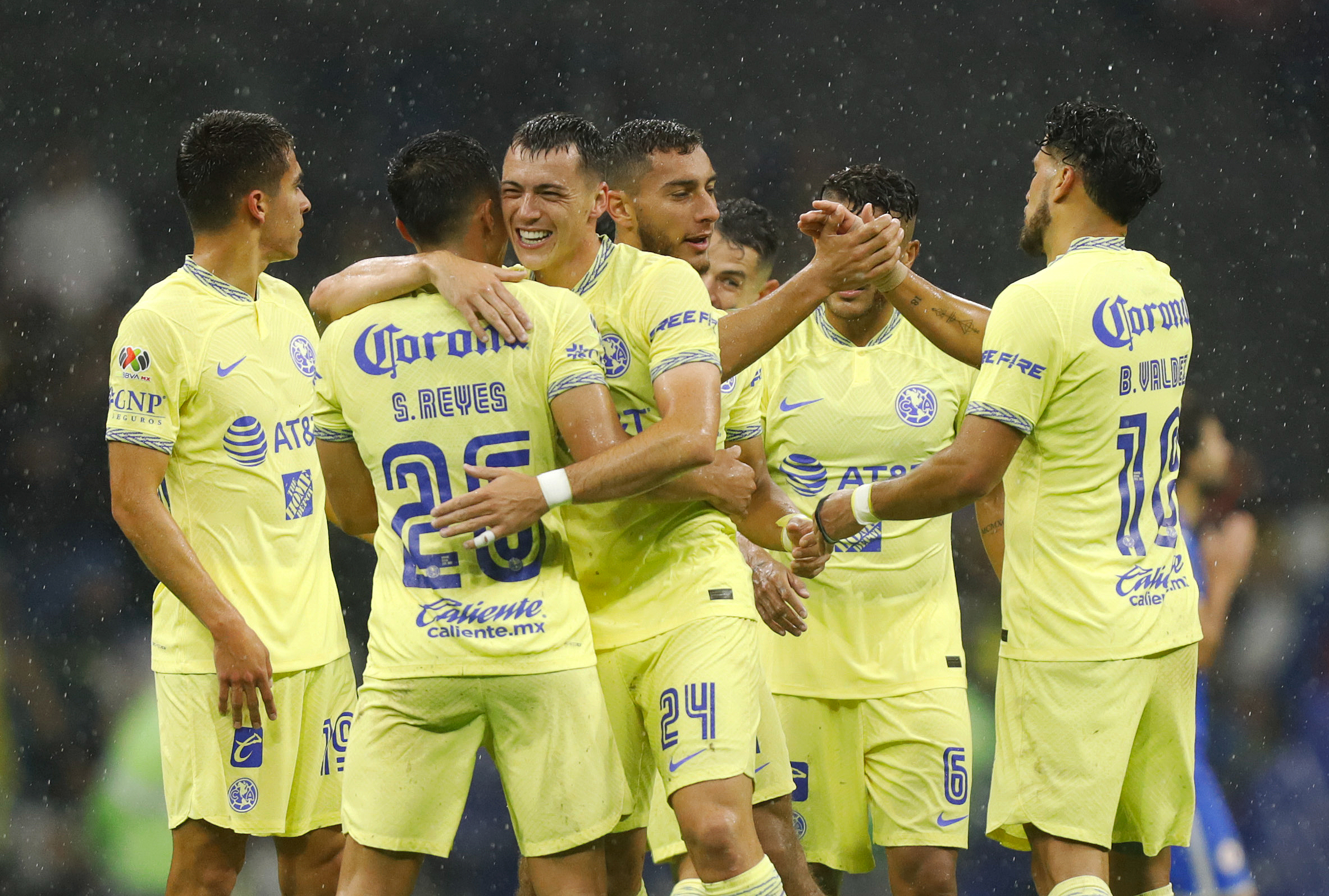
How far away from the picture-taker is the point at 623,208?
13.0ft

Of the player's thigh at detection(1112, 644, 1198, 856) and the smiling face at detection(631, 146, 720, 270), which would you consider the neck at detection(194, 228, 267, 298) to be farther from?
the player's thigh at detection(1112, 644, 1198, 856)

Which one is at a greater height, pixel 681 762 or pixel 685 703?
pixel 685 703

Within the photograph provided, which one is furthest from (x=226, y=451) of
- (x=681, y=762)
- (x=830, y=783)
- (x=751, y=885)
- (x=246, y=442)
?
(x=830, y=783)

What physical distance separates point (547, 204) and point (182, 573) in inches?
52.4

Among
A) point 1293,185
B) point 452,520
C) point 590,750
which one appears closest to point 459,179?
point 452,520

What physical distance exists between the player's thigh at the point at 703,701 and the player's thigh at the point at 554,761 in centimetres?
21

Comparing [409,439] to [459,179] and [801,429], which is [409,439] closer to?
[459,179]

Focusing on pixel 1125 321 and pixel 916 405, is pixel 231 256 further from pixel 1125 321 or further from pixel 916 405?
pixel 1125 321

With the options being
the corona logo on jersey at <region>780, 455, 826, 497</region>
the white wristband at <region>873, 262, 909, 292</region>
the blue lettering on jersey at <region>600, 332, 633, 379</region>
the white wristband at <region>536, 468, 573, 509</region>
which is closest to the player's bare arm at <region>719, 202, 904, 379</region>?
the white wristband at <region>873, 262, 909, 292</region>

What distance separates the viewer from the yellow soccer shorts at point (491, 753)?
2.98m

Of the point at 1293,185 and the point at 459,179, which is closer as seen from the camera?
the point at 459,179

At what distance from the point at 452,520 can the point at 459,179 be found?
78 centimetres

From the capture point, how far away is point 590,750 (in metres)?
3.00

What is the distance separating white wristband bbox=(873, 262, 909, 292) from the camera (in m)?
4.00
